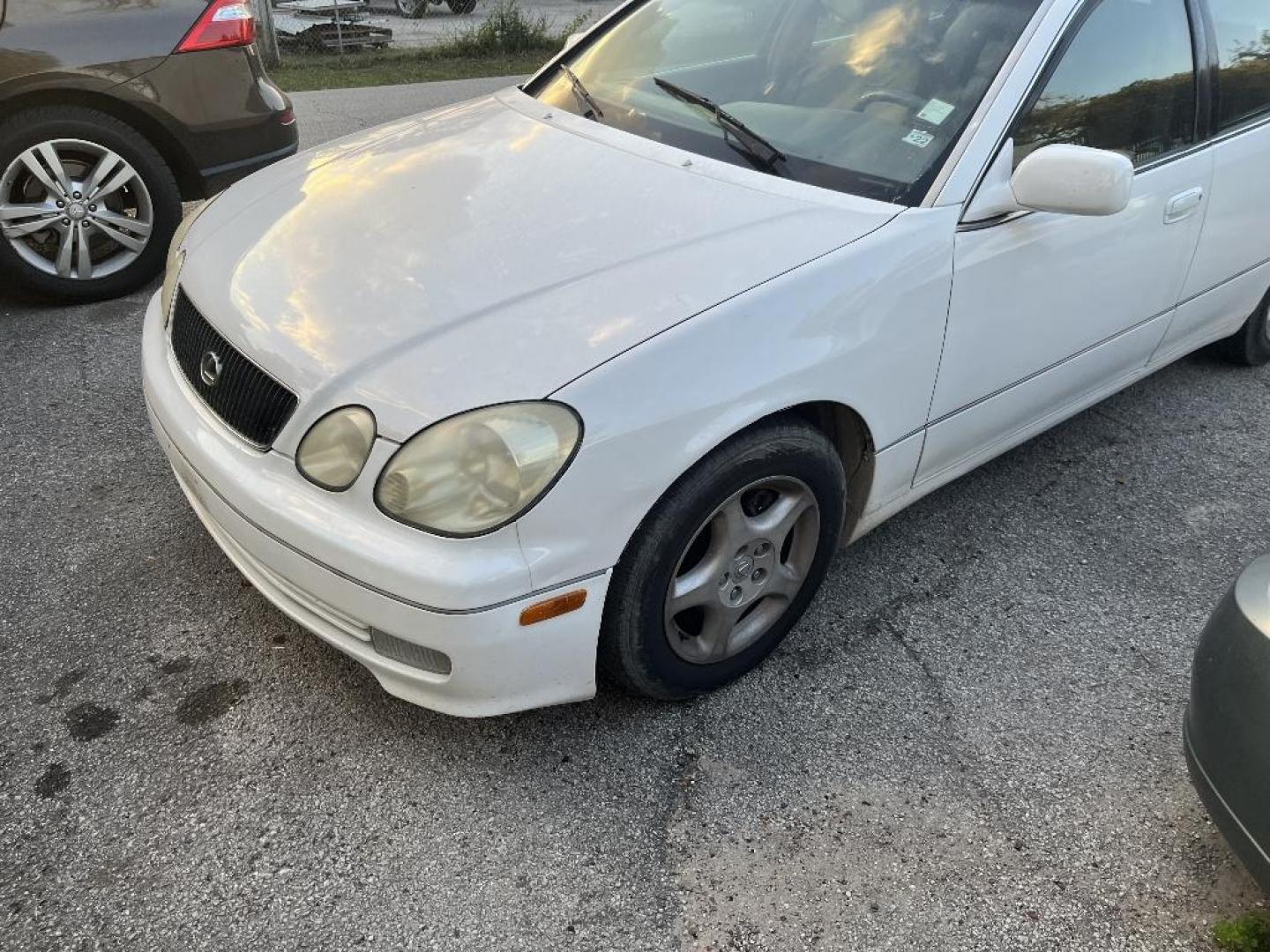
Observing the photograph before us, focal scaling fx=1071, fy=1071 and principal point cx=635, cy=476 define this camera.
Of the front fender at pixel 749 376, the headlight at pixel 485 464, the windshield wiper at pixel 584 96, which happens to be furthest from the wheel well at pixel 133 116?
the front fender at pixel 749 376

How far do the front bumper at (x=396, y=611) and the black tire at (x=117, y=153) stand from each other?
2.42m

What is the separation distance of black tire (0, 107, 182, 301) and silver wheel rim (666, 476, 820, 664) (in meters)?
3.21

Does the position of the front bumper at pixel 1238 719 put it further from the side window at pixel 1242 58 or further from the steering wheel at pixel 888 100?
the side window at pixel 1242 58

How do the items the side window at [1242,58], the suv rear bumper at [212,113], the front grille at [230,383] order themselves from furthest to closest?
the suv rear bumper at [212,113]
the side window at [1242,58]
the front grille at [230,383]

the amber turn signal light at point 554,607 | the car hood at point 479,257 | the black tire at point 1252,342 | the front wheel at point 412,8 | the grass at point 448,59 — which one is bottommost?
the front wheel at point 412,8

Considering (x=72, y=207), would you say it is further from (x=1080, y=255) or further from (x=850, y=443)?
(x=1080, y=255)

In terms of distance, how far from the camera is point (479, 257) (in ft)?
7.60

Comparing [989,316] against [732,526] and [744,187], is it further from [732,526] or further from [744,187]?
[732,526]

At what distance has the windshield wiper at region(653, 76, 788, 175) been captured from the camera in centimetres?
263

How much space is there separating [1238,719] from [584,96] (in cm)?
230

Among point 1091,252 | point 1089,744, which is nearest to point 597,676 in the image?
point 1089,744

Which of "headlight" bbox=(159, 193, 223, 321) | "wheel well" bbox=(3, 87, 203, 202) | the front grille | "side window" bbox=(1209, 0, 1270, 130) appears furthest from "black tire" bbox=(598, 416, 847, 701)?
"wheel well" bbox=(3, 87, 203, 202)

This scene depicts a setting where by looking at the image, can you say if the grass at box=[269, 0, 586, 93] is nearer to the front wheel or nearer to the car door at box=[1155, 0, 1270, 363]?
the front wheel

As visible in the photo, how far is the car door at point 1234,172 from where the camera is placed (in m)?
3.12
